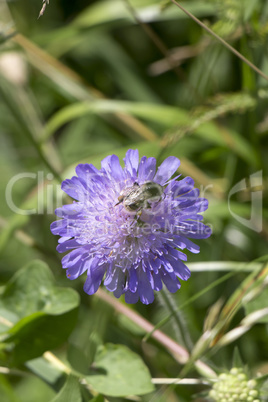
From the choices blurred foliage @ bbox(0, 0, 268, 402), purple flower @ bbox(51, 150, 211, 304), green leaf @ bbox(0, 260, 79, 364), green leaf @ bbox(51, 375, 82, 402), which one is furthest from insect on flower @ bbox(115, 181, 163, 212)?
green leaf @ bbox(51, 375, 82, 402)

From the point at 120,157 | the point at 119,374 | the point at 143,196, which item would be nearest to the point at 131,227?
the point at 143,196

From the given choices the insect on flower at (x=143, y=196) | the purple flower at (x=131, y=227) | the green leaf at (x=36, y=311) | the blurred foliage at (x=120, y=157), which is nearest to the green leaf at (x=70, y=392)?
the blurred foliage at (x=120, y=157)

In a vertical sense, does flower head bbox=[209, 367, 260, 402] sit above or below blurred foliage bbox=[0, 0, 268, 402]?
below

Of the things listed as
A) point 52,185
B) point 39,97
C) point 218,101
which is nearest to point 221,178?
point 218,101

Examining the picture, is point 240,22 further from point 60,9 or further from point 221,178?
point 60,9

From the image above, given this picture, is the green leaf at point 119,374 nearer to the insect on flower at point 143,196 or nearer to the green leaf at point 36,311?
the green leaf at point 36,311

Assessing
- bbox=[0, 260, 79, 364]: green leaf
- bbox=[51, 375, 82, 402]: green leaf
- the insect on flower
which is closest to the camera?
the insect on flower

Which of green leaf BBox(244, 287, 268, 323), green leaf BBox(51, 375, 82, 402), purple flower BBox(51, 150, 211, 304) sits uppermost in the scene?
purple flower BBox(51, 150, 211, 304)

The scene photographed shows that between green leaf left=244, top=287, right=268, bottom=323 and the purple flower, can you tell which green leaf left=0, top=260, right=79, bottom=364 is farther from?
green leaf left=244, top=287, right=268, bottom=323
